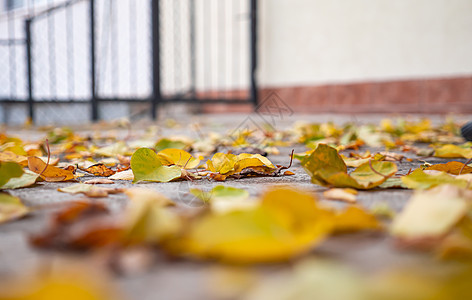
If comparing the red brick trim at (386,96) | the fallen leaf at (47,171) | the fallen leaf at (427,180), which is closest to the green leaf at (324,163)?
the fallen leaf at (427,180)

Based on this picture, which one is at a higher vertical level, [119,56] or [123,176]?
[119,56]

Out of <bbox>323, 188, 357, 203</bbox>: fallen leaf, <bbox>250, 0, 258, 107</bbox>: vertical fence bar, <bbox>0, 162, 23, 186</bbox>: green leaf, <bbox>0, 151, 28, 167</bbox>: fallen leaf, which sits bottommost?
<bbox>323, 188, 357, 203</bbox>: fallen leaf

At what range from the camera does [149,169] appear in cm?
74

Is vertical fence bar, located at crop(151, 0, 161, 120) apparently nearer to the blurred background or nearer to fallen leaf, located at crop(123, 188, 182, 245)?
the blurred background

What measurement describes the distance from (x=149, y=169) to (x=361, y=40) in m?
3.91

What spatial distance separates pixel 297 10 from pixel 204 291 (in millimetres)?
4852

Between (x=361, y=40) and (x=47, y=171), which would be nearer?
(x=47, y=171)

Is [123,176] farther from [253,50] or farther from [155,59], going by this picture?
[253,50]

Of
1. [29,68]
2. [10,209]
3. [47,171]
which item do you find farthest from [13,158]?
[29,68]

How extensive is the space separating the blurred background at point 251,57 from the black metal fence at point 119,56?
0.5 inches

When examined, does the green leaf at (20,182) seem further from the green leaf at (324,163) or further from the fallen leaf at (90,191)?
the green leaf at (324,163)

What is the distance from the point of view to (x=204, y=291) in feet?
1.05

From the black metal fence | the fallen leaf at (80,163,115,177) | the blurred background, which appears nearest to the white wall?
the blurred background

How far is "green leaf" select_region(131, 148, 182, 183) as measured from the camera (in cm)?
73
